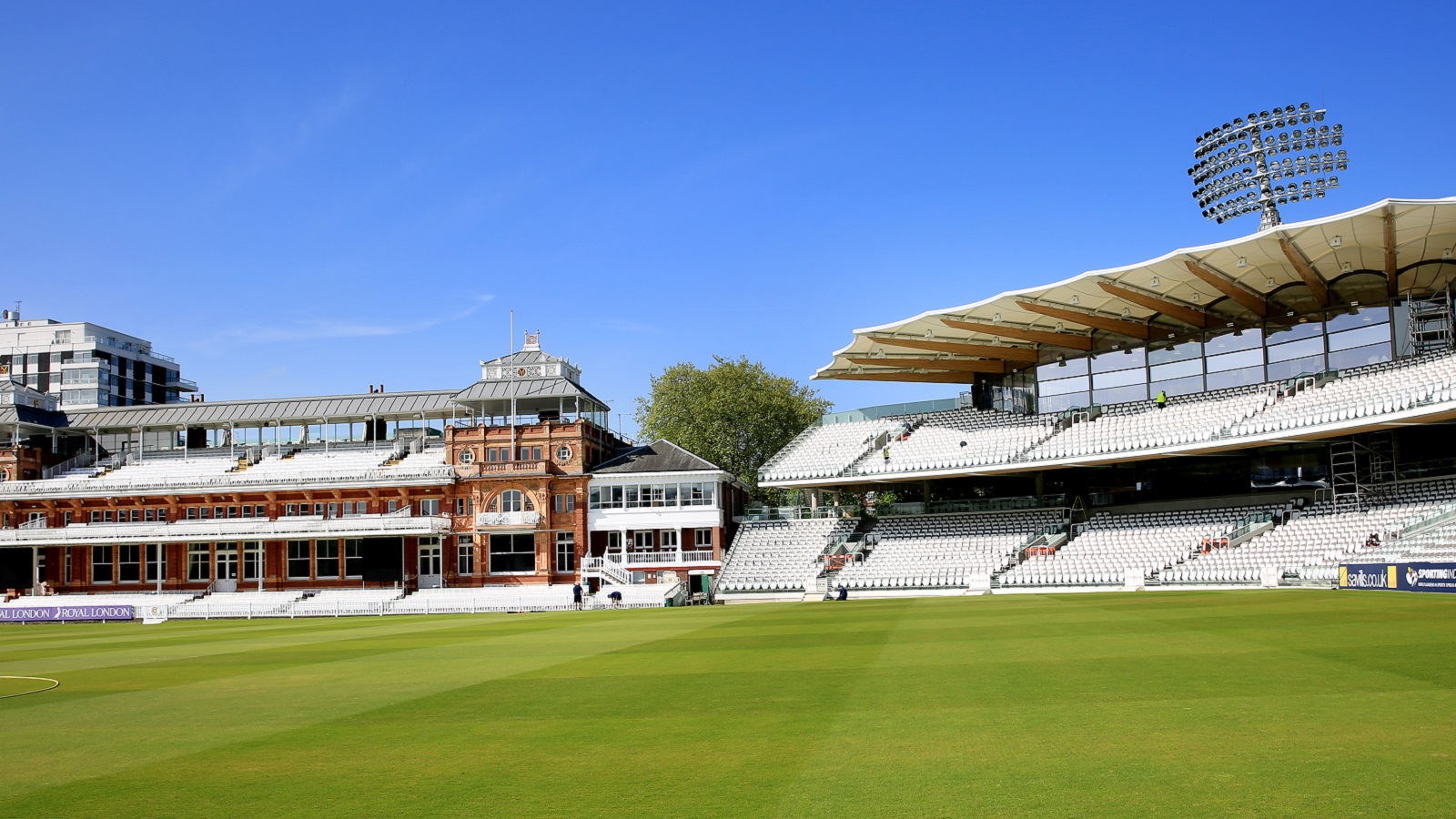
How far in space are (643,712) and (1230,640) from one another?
9.65 meters

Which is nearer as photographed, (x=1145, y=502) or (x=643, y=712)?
(x=643, y=712)

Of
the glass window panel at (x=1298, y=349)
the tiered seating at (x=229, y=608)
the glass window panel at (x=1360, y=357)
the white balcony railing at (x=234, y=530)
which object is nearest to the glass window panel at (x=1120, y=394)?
the glass window panel at (x=1298, y=349)

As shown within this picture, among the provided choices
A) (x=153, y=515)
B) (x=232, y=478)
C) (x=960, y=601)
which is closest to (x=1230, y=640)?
(x=960, y=601)

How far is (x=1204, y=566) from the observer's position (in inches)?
1489

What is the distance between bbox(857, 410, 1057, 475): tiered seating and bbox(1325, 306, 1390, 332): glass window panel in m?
12.0

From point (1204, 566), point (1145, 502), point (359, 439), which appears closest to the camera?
point (1204, 566)

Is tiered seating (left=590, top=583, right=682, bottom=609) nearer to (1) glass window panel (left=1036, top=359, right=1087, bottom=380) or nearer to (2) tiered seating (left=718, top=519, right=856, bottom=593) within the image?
(2) tiered seating (left=718, top=519, right=856, bottom=593)

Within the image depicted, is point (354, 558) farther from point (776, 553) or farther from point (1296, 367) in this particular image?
point (1296, 367)

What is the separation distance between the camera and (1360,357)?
1658 inches

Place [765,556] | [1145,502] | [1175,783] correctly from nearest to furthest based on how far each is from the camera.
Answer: [1175,783] → [1145,502] → [765,556]

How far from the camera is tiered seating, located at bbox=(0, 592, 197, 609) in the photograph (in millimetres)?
47906

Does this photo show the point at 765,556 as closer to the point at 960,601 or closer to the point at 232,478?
the point at 960,601

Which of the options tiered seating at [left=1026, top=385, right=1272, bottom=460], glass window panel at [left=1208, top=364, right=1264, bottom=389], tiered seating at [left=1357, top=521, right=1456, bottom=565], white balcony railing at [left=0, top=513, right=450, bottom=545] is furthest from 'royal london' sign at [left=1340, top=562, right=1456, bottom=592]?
white balcony railing at [left=0, top=513, right=450, bottom=545]

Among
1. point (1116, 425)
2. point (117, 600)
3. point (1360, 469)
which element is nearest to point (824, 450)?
point (1116, 425)
